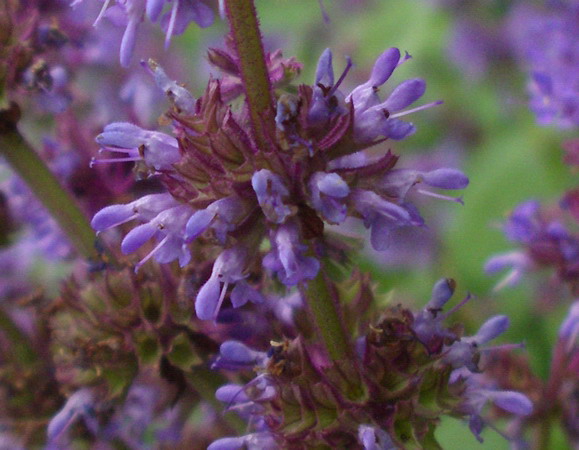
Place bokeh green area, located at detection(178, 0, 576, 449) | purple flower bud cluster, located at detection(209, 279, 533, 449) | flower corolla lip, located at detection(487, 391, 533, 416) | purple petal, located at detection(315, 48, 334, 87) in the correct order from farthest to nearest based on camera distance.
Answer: bokeh green area, located at detection(178, 0, 576, 449) < flower corolla lip, located at detection(487, 391, 533, 416) < purple flower bud cluster, located at detection(209, 279, 533, 449) < purple petal, located at detection(315, 48, 334, 87)

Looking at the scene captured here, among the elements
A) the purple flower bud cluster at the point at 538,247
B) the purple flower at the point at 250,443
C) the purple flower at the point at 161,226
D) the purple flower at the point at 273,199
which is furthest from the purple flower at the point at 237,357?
the purple flower bud cluster at the point at 538,247

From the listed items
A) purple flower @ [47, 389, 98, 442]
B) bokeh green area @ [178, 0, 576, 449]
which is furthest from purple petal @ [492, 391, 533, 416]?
bokeh green area @ [178, 0, 576, 449]

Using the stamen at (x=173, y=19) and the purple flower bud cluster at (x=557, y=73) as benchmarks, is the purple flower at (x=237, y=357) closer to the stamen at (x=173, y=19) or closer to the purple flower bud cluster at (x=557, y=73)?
the stamen at (x=173, y=19)

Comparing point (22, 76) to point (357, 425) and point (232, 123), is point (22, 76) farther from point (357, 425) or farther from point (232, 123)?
point (357, 425)

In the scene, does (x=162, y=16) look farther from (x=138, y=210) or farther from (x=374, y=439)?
(x=374, y=439)

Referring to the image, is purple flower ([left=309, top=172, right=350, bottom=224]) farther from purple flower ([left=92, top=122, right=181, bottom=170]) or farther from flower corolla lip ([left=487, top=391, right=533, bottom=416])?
flower corolla lip ([left=487, top=391, right=533, bottom=416])

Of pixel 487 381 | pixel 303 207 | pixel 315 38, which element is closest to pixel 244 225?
pixel 303 207

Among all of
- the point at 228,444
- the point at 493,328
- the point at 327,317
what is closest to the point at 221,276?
the point at 327,317
